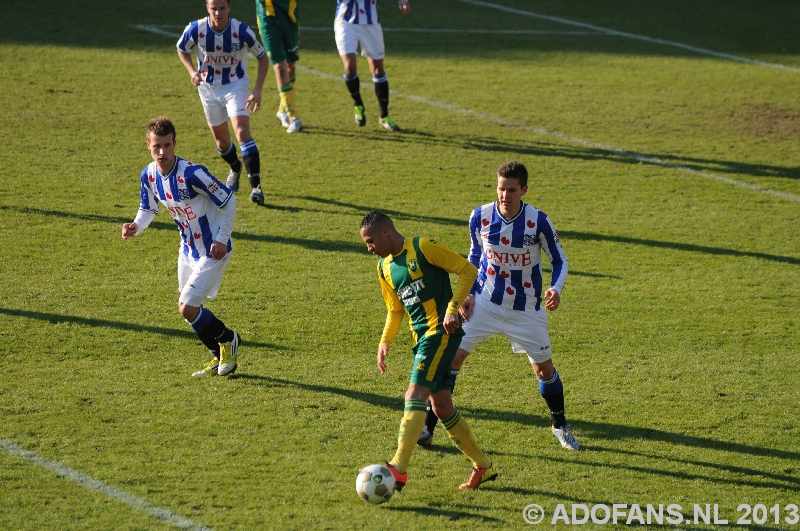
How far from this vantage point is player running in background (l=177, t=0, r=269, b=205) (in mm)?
10219

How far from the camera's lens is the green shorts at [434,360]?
5.61 metres

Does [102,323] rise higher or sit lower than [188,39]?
lower

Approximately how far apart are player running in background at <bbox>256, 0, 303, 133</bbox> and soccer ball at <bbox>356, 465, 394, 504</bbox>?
27.6ft

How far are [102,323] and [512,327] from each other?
3640 mm

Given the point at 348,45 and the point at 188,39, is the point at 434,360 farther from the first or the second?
the point at 348,45

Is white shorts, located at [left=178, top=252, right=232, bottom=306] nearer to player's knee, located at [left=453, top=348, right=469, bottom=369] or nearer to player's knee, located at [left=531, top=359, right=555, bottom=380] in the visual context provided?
player's knee, located at [left=453, top=348, right=469, bottom=369]

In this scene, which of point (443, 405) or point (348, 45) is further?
point (348, 45)

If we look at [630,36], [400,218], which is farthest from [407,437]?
[630,36]

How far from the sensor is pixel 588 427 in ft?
21.7

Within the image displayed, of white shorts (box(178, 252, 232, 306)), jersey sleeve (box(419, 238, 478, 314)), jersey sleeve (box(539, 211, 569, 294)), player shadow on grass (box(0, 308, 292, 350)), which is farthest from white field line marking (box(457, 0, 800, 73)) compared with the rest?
jersey sleeve (box(419, 238, 478, 314))

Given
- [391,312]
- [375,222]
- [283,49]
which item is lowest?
[391,312]

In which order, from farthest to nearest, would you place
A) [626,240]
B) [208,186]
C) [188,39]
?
[188,39], [626,240], [208,186]

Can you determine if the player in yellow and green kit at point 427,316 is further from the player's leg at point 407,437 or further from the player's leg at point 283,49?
the player's leg at point 283,49

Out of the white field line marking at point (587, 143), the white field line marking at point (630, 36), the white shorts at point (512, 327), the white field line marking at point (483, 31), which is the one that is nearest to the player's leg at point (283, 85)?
the white field line marking at point (587, 143)
